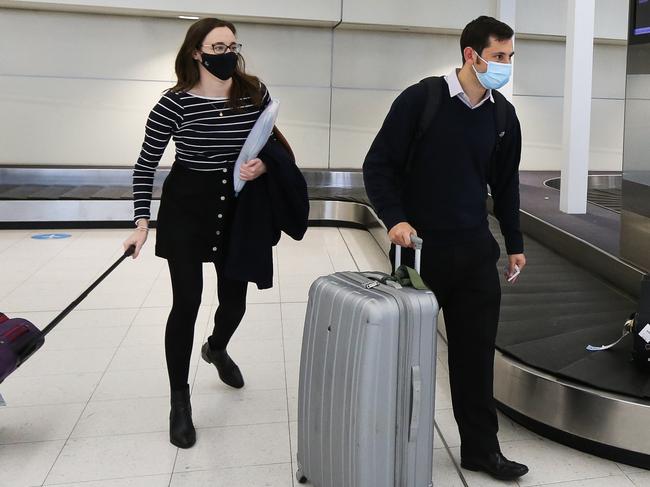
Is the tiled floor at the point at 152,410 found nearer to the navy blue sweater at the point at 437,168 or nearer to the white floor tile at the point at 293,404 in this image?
the white floor tile at the point at 293,404

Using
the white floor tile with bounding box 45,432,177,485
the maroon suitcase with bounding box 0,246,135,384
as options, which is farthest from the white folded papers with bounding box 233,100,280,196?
the white floor tile with bounding box 45,432,177,485

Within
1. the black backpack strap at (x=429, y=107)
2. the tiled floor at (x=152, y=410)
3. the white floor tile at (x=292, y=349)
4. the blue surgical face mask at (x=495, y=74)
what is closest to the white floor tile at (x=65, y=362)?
the tiled floor at (x=152, y=410)

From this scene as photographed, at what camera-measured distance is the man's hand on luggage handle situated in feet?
6.86

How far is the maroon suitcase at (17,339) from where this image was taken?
98.4 inches

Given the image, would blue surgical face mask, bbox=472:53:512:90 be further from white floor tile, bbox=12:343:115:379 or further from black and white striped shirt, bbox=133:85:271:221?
white floor tile, bbox=12:343:115:379

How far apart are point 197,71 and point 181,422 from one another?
1.43 metres

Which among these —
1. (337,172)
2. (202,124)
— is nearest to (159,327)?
(202,124)

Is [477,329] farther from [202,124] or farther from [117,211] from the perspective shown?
[117,211]

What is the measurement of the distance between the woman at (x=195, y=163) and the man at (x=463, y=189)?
640mm

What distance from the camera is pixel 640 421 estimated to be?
2457mm

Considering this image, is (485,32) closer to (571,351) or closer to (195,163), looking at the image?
(195,163)

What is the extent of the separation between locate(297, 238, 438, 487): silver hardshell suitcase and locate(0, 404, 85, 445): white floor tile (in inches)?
55.5

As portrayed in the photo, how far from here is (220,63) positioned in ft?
8.14

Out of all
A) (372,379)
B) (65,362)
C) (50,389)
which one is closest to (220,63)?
(372,379)
